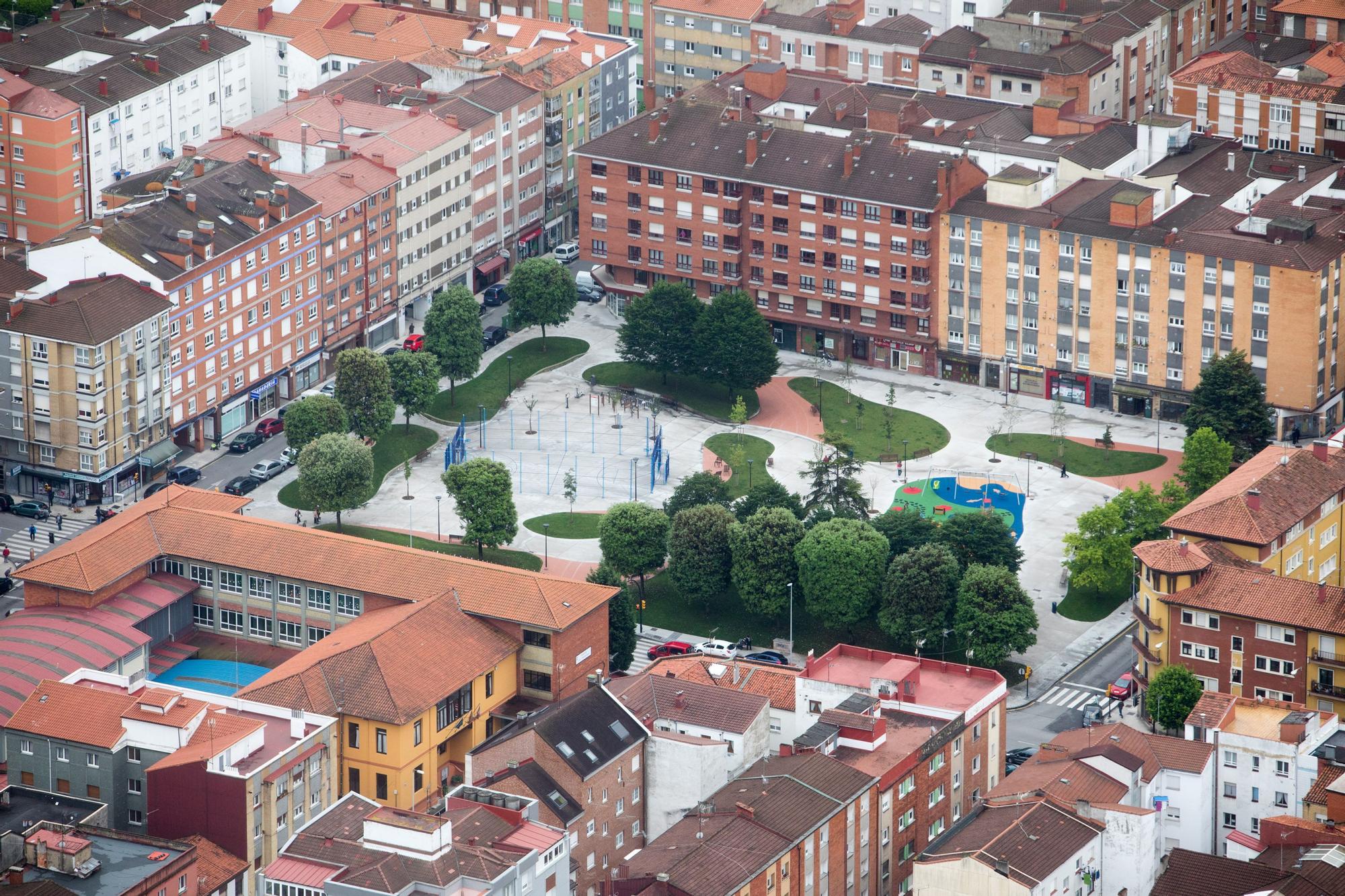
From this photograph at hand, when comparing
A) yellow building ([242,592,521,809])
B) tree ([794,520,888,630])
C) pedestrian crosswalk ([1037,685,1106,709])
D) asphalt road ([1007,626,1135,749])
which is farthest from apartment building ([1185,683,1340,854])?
yellow building ([242,592,521,809])

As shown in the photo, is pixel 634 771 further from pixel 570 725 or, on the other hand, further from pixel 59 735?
pixel 59 735

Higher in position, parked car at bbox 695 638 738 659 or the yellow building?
the yellow building

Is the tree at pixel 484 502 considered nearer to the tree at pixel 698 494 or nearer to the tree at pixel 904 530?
the tree at pixel 698 494

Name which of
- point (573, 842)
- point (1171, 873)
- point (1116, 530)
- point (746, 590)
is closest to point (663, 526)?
point (746, 590)

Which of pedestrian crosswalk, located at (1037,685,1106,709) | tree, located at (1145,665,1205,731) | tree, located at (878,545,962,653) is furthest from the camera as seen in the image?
tree, located at (878,545,962,653)

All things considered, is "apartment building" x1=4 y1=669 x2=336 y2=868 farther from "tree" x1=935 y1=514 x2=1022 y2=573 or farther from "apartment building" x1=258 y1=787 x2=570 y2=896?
"tree" x1=935 y1=514 x2=1022 y2=573

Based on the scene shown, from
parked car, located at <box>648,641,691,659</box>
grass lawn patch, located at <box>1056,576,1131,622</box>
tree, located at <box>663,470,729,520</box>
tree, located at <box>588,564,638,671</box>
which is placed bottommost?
parked car, located at <box>648,641,691,659</box>
